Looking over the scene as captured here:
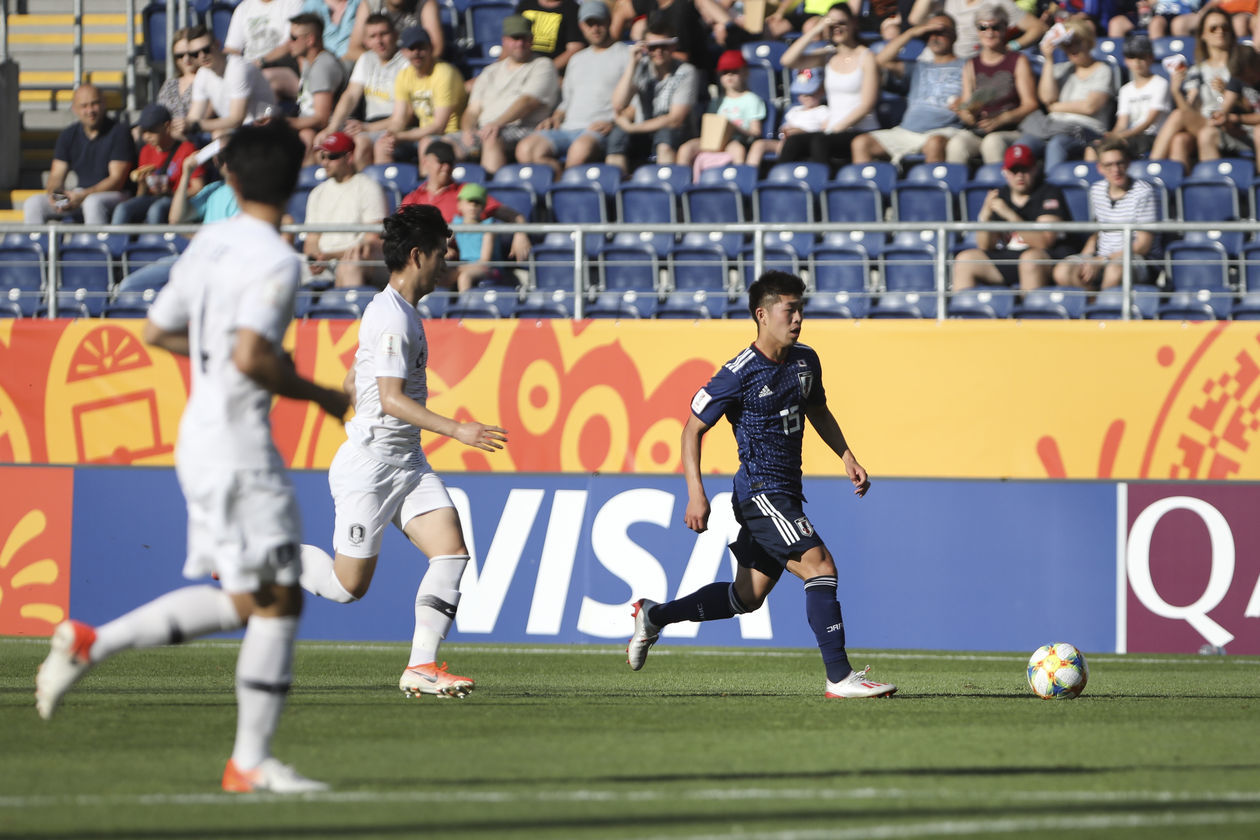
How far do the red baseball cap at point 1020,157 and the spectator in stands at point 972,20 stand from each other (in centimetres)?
244

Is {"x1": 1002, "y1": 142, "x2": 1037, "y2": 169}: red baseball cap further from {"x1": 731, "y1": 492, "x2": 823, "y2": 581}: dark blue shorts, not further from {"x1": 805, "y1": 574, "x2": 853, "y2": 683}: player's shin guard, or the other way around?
{"x1": 805, "y1": 574, "x2": 853, "y2": 683}: player's shin guard

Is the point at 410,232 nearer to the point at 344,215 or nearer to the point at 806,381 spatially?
the point at 806,381

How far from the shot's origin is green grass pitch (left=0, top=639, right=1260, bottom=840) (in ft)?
17.1

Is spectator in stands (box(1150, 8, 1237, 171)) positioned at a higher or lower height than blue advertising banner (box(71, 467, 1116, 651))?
higher

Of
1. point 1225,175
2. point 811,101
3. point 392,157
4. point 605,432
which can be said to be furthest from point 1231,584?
point 392,157

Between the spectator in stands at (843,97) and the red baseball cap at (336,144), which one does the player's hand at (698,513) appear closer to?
the spectator in stands at (843,97)

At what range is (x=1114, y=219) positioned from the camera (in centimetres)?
1469

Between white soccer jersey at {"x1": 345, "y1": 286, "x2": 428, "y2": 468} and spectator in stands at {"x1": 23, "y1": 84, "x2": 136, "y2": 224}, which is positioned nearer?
white soccer jersey at {"x1": 345, "y1": 286, "x2": 428, "y2": 468}

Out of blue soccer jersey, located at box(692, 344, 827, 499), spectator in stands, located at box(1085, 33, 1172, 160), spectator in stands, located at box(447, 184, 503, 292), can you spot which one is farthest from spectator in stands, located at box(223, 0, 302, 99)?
blue soccer jersey, located at box(692, 344, 827, 499)

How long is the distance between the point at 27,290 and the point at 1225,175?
10.8 m

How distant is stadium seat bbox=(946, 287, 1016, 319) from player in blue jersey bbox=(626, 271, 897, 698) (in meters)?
4.94

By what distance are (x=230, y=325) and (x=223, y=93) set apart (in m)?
13.2

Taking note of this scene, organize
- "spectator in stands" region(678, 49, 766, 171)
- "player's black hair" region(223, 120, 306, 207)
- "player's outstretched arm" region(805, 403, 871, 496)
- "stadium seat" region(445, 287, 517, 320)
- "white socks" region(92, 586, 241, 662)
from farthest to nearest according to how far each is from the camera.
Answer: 1. "spectator in stands" region(678, 49, 766, 171)
2. "stadium seat" region(445, 287, 517, 320)
3. "player's outstretched arm" region(805, 403, 871, 496)
4. "white socks" region(92, 586, 241, 662)
5. "player's black hair" region(223, 120, 306, 207)

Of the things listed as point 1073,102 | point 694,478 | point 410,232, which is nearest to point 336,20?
point 1073,102
